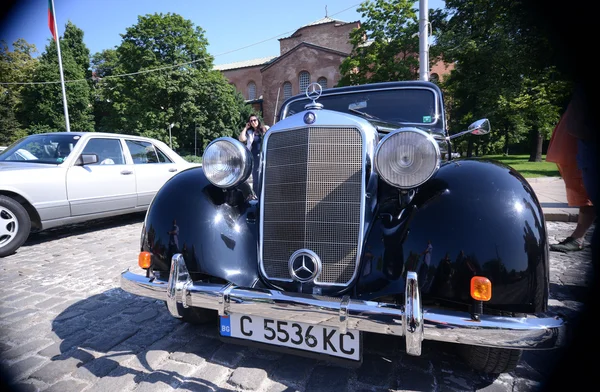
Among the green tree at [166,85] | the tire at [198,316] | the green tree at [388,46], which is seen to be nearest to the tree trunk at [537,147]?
the green tree at [388,46]

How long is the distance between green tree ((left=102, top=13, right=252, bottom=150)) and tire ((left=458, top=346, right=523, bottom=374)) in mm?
29684

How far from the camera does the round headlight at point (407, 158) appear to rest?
1.74 m

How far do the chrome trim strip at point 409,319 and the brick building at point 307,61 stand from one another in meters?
33.5

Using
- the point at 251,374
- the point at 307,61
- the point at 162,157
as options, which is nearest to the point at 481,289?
the point at 251,374

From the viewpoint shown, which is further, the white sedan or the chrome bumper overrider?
the white sedan

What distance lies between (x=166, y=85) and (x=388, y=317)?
98.9ft

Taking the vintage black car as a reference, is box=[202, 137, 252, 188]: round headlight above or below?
above

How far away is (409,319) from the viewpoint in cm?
142

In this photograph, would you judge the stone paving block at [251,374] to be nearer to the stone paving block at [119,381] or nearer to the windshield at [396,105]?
the stone paving block at [119,381]

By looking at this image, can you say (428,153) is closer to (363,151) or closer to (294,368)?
(363,151)

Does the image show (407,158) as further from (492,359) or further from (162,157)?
(162,157)

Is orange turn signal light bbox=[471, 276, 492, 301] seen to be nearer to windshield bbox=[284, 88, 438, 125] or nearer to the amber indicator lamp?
the amber indicator lamp

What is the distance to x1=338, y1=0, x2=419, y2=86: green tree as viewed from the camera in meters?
19.7

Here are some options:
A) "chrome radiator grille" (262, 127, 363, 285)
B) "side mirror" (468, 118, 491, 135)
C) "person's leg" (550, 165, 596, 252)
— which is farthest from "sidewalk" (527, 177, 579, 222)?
"chrome radiator grille" (262, 127, 363, 285)
